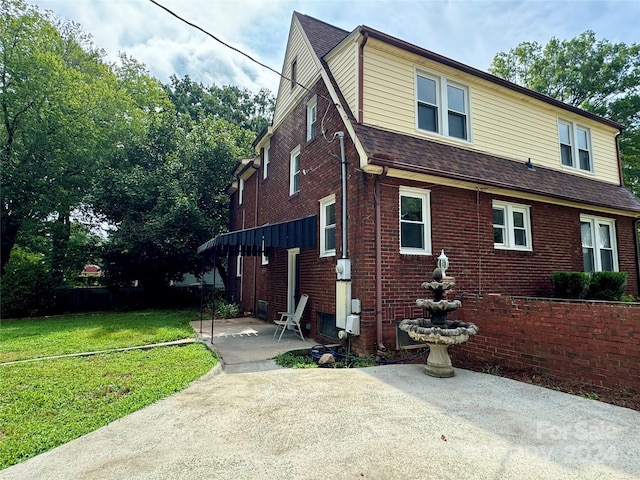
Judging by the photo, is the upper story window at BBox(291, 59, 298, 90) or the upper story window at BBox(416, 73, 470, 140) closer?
the upper story window at BBox(416, 73, 470, 140)

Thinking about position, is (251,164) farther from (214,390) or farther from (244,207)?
(214,390)

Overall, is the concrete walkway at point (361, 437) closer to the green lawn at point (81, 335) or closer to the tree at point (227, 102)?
the green lawn at point (81, 335)

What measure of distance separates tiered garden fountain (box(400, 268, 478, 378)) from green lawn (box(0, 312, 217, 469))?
137 inches

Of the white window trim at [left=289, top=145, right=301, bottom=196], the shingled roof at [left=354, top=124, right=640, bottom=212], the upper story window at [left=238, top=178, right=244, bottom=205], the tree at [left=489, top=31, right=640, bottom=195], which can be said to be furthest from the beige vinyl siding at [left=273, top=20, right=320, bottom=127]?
the tree at [left=489, top=31, right=640, bottom=195]

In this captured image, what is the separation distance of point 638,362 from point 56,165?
2174 cm

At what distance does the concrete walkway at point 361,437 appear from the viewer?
8.73 ft

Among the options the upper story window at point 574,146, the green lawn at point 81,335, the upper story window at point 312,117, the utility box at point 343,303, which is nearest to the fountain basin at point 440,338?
the utility box at point 343,303

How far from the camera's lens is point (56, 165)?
17078 millimetres

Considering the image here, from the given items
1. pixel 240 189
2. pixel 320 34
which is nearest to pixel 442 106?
pixel 320 34

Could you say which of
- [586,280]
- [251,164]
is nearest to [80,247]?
[251,164]

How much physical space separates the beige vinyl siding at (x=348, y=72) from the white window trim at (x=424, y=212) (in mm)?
2014

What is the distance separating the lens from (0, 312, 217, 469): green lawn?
356 centimetres

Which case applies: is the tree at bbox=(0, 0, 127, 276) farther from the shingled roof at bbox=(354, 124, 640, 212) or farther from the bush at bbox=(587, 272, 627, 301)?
the bush at bbox=(587, 272, 627, 301)

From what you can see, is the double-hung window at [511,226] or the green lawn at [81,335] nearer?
the green lawn at [81,335]
